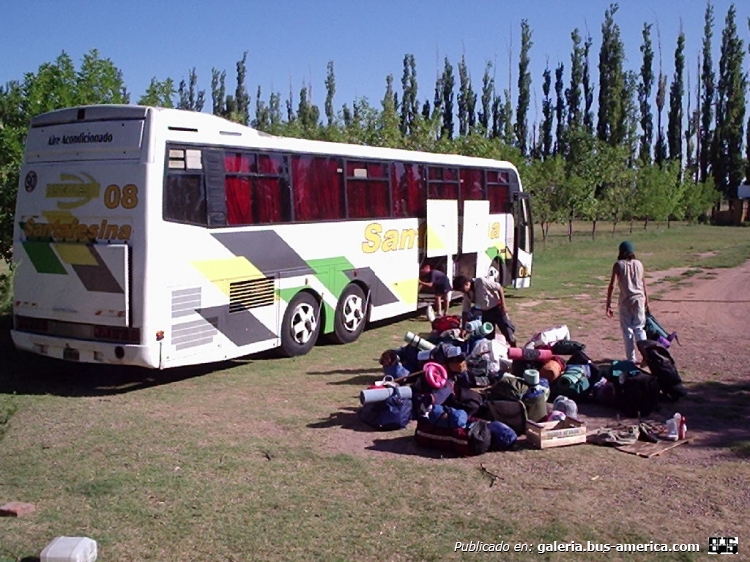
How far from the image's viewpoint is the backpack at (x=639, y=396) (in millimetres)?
8578

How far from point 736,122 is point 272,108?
4306 centimetres

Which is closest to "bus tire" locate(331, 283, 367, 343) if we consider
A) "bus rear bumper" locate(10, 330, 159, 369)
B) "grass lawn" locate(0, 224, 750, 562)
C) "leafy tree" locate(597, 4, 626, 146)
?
"grass lawn" locate(0, 224, 750, 562)

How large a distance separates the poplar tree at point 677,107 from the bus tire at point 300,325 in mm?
67965

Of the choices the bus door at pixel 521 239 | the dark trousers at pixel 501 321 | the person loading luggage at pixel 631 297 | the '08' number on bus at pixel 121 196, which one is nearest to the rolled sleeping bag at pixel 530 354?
the dark trousers at pixel 501 321

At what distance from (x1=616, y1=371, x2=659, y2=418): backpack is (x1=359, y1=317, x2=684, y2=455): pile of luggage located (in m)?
0.01

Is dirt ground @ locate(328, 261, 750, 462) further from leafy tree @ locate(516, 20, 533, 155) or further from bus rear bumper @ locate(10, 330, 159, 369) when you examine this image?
leafy tree @ locate(516, 20, 533, 155)

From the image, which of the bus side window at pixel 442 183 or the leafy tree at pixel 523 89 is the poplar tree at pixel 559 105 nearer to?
the leafy tree at pixel 523 89

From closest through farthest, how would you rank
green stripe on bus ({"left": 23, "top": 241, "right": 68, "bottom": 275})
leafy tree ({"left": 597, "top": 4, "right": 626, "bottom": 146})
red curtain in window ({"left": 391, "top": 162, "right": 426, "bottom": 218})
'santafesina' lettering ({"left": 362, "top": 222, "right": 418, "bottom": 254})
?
green stripe on bus ({"left": 23, "top": 241, "right": 68, "bottom": 275}), 'santafesina' lettering ({"left": 362, "top": 222, "right": 418, "bottom": 254}), red curtain in window ({"left": 391, "top": 162, "right": 426, "bottom": 218}), leafy tree ({"left": 597, "top": 4, "right": 626, "bottom": 146})

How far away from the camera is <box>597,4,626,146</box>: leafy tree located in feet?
220

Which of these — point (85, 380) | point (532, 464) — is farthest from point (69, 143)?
point (532, 464)

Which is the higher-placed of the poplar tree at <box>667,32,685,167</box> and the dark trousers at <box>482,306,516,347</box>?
the poplar tree at <box>667,32,685,167</box>

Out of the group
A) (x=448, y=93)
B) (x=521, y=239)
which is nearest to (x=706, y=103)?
(x=448, y=93)

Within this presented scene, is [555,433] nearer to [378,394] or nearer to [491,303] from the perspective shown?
[378,394]

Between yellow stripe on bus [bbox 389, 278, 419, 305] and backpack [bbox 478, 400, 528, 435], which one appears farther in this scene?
yellow stripe on bus [bbox 389, 278, 419, 305]
